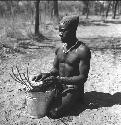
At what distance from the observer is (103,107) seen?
16.9 feet

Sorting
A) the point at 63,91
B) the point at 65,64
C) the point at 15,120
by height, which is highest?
the point at 65,64

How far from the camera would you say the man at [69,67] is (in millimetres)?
4441

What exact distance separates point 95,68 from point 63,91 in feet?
9.05

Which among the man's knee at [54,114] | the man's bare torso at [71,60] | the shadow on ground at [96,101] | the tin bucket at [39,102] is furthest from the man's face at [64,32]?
the shadow on ground at [96,101]

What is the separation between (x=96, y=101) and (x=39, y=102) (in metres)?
1.37

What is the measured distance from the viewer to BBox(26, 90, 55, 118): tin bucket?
4.46 m

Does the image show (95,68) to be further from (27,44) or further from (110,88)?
(27,44)

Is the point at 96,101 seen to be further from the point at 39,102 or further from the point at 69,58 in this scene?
the point at 39,102

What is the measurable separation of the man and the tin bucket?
0.46 ft

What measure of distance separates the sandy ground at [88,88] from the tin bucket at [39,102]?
0.12 m

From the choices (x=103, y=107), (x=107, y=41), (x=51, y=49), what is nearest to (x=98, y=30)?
(x=107, y=41)

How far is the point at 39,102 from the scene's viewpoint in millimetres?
4531

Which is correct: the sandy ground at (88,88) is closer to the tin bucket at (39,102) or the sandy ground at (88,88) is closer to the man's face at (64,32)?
the tin bucket at (39,102)

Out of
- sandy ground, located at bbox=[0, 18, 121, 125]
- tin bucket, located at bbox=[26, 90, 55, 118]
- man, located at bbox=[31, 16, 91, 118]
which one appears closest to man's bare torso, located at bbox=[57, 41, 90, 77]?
man, located at bbox=[31, 16, 91, 118]
